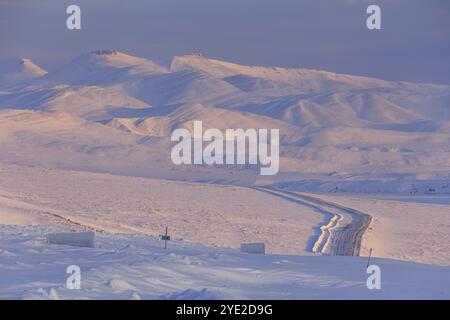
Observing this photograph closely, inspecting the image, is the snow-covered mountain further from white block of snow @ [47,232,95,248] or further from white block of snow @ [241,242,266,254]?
white block of snow @ [47,232,95,248]

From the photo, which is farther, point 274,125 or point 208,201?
point 274,125

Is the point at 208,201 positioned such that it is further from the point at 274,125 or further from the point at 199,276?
the point at 274,125

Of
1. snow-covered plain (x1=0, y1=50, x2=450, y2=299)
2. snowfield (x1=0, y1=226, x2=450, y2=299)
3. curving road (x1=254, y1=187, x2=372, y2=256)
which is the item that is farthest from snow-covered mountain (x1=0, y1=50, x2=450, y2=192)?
snowfield (x1=0, y1=226, x2=450, y2=299)

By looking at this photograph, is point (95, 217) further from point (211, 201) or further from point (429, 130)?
point (429, 130)

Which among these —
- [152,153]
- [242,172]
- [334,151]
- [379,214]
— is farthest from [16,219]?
[334,151]

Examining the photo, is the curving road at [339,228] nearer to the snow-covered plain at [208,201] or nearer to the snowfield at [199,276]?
the snow-covered plain at [208,201]

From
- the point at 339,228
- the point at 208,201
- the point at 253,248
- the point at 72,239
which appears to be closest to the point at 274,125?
the point at 208,201
